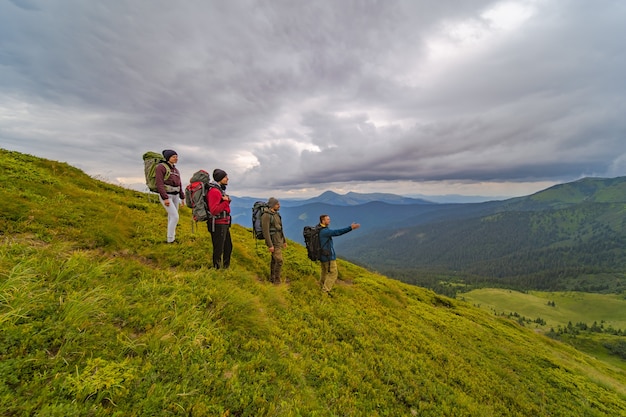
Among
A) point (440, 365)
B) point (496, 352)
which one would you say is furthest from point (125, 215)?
point (496, 352)

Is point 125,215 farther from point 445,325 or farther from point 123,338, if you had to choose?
point 445,325

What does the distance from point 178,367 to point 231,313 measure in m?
2.26

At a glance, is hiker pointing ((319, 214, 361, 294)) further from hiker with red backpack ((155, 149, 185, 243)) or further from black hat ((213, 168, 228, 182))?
hiker with red backpack ((155, 149, 185, 243))

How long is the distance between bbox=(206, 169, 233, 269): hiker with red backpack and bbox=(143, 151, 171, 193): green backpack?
2.21m

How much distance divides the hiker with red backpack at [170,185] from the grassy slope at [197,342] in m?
1.44

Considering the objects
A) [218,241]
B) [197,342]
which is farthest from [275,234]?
[197,342]

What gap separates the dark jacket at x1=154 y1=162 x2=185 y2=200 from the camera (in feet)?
31.0

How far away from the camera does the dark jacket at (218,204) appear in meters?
9.09

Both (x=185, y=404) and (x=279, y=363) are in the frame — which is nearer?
(x=185, y=404)

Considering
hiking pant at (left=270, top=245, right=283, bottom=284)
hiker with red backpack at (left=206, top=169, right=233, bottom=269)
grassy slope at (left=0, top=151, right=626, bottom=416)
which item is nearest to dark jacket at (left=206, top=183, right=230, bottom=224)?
hiker with red backpack at (left=206, top=169, right=233, bottom=269)

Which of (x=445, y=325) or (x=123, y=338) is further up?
(x=123, y=338)

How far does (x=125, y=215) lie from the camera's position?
1243 cm

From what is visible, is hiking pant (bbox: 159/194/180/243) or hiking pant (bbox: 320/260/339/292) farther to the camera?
hiking pant (bbox: 320/260/339/292)

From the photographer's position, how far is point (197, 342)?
17.1 ft
